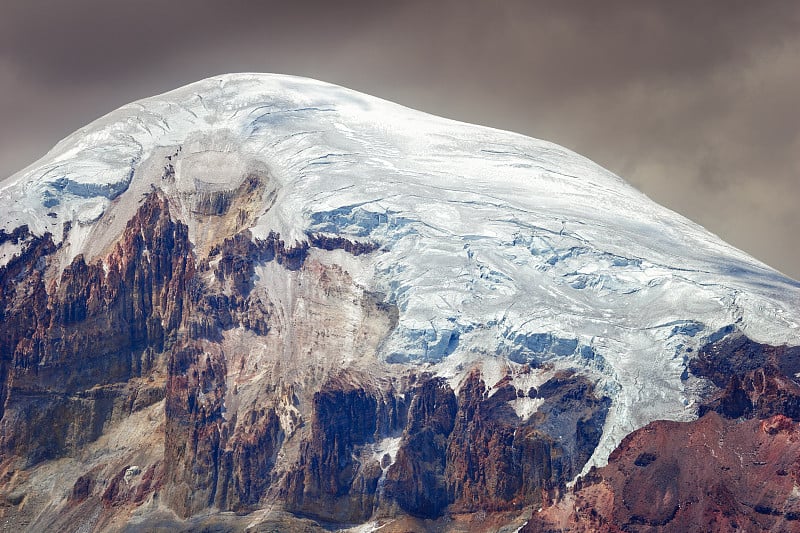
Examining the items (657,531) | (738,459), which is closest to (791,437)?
(738,459)

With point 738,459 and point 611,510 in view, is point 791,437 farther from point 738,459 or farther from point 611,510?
point 611,510

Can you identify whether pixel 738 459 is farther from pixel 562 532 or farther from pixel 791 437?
pixel 562 532

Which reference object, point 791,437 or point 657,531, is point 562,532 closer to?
point 657,531

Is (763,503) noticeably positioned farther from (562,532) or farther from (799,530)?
(562,532)

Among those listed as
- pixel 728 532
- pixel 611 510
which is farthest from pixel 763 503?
pixel 611 510

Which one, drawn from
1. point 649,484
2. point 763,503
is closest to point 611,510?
point 649,484
